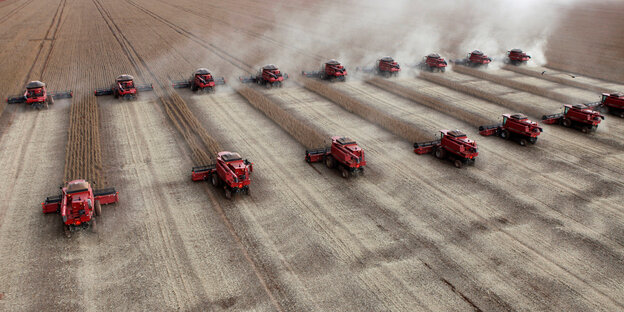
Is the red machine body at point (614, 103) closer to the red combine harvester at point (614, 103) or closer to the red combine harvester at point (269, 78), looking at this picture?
the red combine harvester at point (614, 103)

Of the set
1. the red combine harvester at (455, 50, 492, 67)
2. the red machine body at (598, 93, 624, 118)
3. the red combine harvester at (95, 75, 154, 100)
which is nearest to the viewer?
the red machine body at (598, 93, 624, 118)

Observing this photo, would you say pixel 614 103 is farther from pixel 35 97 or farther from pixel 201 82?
pixel 35 97

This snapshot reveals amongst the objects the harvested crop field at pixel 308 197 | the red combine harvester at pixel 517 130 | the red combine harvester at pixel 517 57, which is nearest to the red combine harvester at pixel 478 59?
the harvested crop field at pixel 308 197

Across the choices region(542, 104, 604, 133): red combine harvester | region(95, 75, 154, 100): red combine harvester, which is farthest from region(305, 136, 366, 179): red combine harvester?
region(95, 75, 154, 100): red combine harvester

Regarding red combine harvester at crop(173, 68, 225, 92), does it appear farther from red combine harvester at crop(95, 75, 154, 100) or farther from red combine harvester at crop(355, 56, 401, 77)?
red combine harvester at crop(355, 56, 401, 77)

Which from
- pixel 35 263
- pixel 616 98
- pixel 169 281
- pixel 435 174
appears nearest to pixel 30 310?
pixel 35 263

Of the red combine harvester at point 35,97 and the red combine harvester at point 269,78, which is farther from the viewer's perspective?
the red combine harvester at point 269,78
